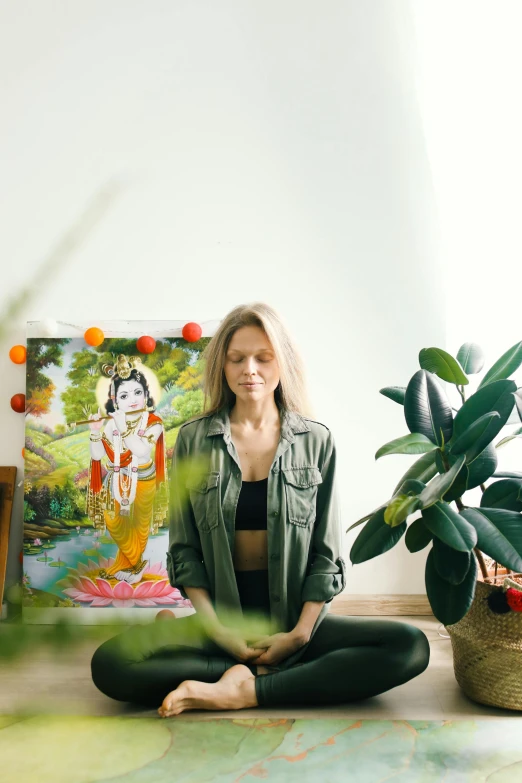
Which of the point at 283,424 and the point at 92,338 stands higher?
the point at 92,338

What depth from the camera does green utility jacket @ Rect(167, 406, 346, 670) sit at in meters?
1.83

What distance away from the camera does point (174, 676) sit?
1752 millimetres

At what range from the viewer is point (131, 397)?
2.55 m

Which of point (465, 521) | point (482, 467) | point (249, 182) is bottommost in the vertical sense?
point (465, 521)

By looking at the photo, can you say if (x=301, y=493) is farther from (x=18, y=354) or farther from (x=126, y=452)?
(x=18, y=354)

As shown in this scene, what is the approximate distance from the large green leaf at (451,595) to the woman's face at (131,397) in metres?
1.28

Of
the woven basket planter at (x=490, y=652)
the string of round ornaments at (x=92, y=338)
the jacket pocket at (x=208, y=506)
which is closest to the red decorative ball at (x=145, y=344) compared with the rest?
the string of round ornaments at (x=92, y=338)

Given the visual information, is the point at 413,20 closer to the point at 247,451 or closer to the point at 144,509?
the point at 247,451

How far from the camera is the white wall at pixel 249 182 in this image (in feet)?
8.28

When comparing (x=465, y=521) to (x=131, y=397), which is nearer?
(x=465, y=521)

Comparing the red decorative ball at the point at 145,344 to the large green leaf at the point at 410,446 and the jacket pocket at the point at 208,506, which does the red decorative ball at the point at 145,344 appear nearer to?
the jacket pocket at the point at 208,506

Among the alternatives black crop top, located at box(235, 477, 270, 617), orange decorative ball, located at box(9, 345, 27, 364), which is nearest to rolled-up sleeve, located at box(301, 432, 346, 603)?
black crop top, located at box(235, 477, 270, 617)

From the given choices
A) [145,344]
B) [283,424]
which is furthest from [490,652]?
[145,344]

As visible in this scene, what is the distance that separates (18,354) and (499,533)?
5.77 ft
